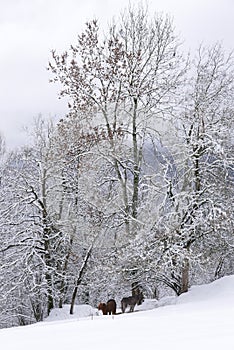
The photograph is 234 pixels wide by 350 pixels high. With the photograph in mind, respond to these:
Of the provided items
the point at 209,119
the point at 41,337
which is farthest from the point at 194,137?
the point at 41,337

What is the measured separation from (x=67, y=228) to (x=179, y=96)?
6.58m

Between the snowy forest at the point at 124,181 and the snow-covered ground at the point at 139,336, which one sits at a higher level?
the snowy forest at the point at 124,181

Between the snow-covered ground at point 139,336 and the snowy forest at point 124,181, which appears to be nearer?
the snow-covered ground at point 139,336

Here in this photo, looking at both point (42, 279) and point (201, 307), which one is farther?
point (42, 279)

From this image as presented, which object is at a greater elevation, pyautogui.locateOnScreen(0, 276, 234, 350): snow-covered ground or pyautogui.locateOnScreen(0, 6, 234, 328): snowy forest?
pyautogui.locateOnScreen(0, 6, 234, 328): snowy forest

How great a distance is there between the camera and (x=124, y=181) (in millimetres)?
13969

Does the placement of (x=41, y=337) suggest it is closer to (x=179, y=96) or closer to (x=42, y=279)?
(x=179, y=96)

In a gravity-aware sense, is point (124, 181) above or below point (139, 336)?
above

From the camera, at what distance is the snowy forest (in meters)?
11.0

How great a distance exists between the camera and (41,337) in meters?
4.93

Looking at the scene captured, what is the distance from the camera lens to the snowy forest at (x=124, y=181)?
36.1 feet

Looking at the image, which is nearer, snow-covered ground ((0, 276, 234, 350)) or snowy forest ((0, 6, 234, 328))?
snow-covered ground ((0, 276, 234, 350))

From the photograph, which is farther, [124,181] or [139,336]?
[124,181]

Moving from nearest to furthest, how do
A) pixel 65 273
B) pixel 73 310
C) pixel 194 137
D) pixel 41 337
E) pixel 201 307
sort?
1. pixel 41 337
2. pixel 201 307
3. pixel 194 137
4. pixel 73 310
5. pixel 65 273
